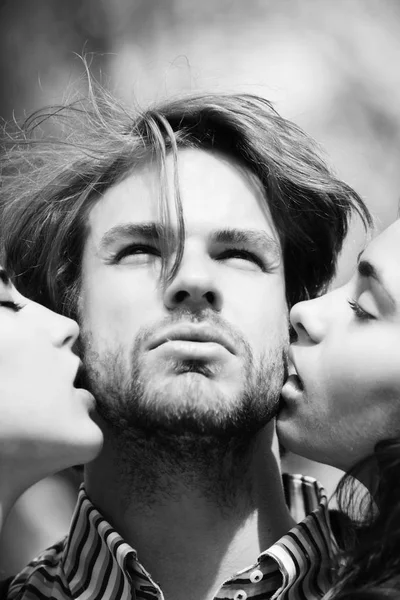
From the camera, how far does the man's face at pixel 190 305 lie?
1.97 metres

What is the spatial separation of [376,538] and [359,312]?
430mm

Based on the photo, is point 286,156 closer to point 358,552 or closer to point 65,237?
point 65,237

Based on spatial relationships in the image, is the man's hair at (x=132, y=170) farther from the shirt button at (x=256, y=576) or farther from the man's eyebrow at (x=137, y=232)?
the shirt button at (x=256, y=576)

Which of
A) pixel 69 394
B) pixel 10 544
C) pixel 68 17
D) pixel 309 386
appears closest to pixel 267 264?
pixel 309 386

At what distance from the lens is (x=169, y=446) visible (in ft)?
6.73

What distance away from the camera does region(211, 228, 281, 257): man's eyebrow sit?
214 cm

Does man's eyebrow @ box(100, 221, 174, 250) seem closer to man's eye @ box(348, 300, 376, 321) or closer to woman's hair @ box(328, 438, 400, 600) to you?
man's eye @ box(348, 300, 376, 321)

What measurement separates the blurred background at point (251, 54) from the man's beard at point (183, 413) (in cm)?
176

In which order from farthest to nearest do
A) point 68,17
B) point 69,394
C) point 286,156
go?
1. point 68,17
2. point 286,156
3. point 69,394

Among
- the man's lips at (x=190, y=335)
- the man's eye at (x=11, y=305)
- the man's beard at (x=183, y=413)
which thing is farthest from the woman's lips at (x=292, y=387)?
the man's eye at (x=11, y=305)

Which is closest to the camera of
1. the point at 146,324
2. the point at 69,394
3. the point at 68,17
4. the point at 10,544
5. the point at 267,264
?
the point at 69,394

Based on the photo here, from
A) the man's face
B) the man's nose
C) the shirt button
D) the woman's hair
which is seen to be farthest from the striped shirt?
the man's nose

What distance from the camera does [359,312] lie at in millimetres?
1858

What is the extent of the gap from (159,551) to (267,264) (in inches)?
27.4
